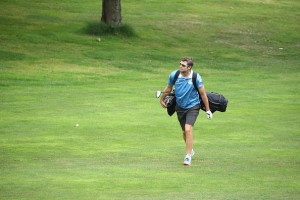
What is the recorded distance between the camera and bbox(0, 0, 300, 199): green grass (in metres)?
13.3

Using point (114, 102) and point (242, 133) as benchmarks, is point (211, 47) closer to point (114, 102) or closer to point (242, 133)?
point (114, 102)

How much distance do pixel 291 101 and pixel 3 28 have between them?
16362 millimetres

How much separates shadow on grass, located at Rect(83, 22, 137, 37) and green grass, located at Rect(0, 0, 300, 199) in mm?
236

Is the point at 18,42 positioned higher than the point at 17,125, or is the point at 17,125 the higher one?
the point at 17,125

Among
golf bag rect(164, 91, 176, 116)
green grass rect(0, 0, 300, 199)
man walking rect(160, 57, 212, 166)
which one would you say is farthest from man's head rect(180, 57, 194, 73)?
green grass rect(0, 0, 300, 199)

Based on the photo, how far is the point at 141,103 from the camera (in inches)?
926

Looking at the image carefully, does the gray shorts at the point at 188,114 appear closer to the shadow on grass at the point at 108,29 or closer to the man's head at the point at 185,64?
the man's head at the point at 185,64

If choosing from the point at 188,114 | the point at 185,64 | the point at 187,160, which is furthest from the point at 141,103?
the point at 185,64

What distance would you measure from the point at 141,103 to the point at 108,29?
1421 cm

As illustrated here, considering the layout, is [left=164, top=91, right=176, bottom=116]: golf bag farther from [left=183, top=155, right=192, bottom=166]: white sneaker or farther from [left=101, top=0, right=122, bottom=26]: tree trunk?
[left=101, top=0, right=122, bottom=26]: tree trunk

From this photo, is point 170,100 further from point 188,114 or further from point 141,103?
point 141,103

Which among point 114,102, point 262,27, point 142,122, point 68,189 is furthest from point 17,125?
point 262,27

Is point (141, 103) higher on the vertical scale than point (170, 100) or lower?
lower

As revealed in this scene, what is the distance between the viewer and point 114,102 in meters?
23.7
